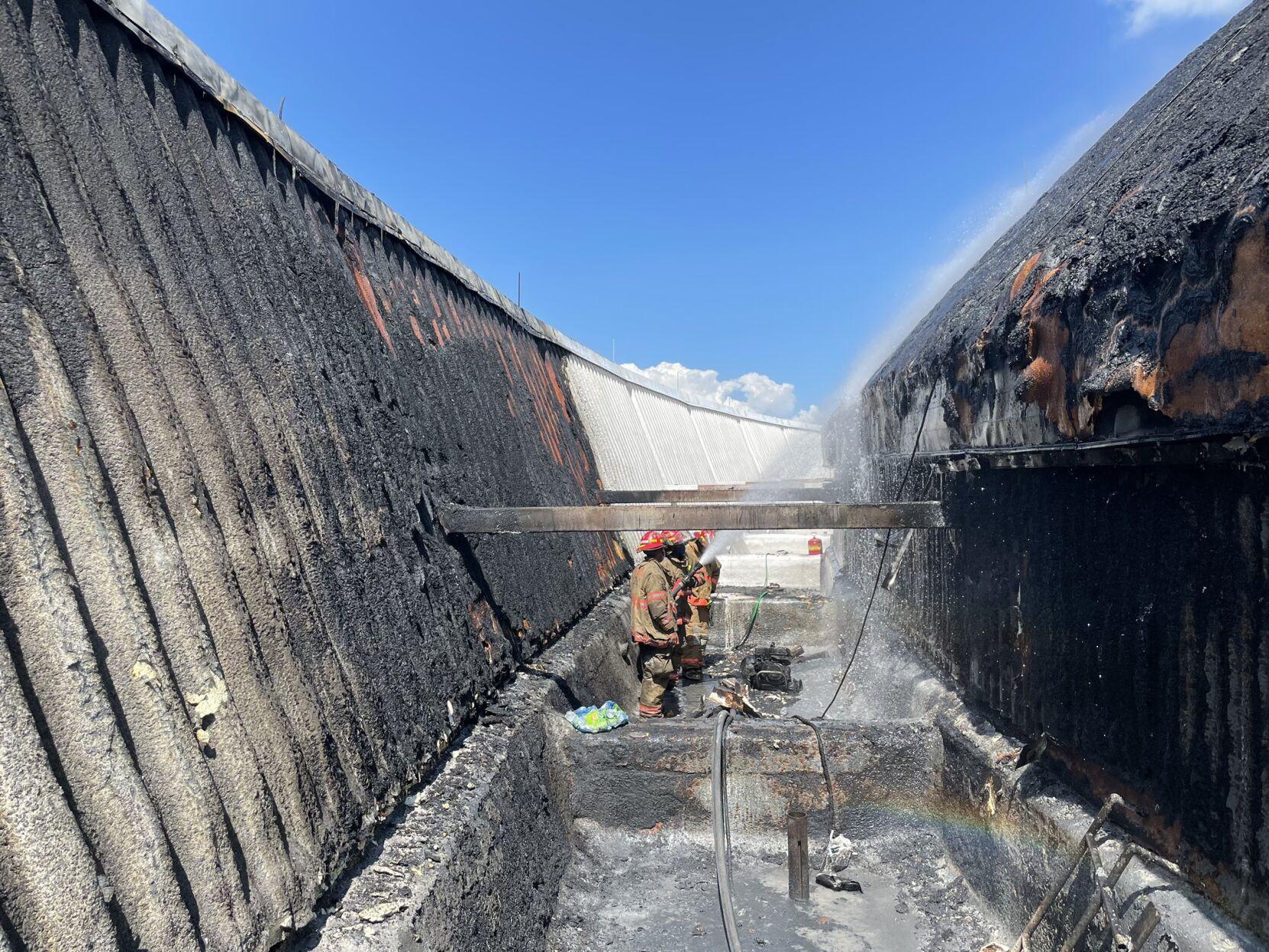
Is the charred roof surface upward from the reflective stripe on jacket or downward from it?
upward

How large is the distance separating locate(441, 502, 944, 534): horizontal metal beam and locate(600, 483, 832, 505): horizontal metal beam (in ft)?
12.1

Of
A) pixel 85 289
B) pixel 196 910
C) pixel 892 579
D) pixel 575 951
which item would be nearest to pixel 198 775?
pixel 196 910

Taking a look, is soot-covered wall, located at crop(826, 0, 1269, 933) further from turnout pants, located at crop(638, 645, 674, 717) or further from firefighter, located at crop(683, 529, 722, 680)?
firefighter, located at crop(683, 529, 722, 680)

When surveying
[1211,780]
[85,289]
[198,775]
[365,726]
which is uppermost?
[85,289]

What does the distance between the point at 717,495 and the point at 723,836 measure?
5.08 metres

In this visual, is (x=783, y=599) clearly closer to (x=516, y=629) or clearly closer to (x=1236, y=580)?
(x=516, y=629)

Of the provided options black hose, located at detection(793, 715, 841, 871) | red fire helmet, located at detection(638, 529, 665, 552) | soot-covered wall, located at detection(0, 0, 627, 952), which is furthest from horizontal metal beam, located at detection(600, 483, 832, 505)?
soot-covered wall, located at detection(0, 0, 627, 952)

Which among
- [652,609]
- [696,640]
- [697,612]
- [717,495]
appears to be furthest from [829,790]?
[717,495]

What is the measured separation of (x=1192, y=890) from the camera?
2.45 m

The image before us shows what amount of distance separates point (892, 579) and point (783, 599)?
346 cm

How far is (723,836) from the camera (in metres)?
4.53

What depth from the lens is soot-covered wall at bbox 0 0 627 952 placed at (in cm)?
169

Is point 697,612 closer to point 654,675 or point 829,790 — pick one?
point 654,675

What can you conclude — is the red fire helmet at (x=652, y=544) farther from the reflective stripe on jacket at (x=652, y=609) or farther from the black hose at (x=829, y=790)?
the black hose at (x=829, y=790)
